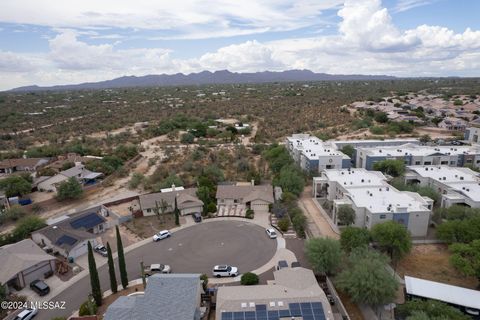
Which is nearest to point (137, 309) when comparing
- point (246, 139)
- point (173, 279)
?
point (173, 279)

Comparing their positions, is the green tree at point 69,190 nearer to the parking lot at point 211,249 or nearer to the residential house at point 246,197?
the parking lot at point 211,249

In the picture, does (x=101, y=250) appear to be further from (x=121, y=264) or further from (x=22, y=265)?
(x=121, y=264)

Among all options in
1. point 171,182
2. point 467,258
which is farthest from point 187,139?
point 467,258

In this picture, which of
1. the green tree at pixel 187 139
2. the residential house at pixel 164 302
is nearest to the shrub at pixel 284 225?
the residential house at pixel 164 302

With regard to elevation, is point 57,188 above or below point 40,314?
above

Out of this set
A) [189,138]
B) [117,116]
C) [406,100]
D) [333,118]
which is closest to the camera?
[189,138]

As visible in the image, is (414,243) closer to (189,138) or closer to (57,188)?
(57,188)
